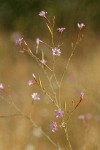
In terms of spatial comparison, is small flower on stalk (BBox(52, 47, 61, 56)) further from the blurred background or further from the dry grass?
the dry grass

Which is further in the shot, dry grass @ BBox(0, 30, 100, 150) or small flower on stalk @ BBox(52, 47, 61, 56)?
dry grass @ BBox(0, 30, 100, 150)

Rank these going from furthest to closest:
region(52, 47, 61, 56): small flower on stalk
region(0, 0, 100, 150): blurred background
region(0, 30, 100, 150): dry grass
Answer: region(0, 0, 100, 150): blurred background, region(0, 30, 100, 150): dry grass, region(52, 47, 61, 56): small flower on stalk

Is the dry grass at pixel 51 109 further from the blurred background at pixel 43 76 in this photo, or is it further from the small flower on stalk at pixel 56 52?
the small flower on stalk at pixel 56 52

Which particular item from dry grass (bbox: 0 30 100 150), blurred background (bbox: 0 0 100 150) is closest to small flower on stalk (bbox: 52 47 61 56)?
blurred background (bbox: 0 0 100 150)

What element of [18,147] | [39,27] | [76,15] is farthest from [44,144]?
[39,27]

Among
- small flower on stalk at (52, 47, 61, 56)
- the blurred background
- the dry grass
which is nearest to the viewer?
small flower on stalk at (52, 47, 61, 56)

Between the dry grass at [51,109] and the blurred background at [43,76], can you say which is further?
the blurred background at [43,76]

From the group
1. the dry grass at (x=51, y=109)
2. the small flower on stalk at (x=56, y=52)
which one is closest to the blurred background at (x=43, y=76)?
the dry grass at (x=51, y=109)

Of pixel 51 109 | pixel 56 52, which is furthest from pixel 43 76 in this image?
pixel 56 52
